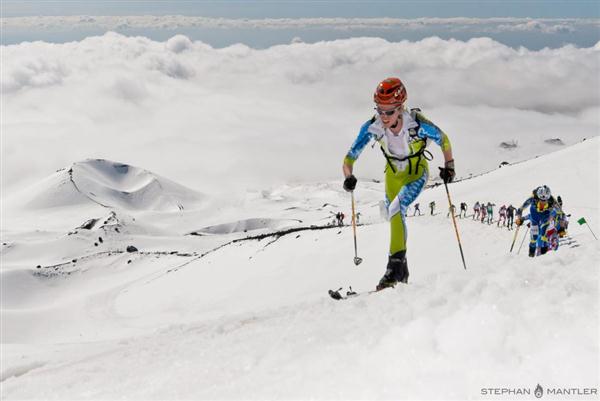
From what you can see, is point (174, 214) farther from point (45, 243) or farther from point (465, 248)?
point (465, 248)

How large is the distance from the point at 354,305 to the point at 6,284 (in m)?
65.8

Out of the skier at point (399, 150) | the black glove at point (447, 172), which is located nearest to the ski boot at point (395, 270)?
the skier at point (399, 150)

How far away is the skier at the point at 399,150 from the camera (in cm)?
981

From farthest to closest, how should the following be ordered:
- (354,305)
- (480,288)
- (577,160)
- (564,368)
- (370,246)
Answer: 1. (577,160)
2. (370,246)
3. (354,305)
4. (480,288)
5. (564,368)

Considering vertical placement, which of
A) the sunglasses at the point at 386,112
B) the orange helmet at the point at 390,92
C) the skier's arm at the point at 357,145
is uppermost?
the orange helmet at the point at 390,92

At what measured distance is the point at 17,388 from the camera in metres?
9.35

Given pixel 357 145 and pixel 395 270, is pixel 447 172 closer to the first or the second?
pixel 357 145

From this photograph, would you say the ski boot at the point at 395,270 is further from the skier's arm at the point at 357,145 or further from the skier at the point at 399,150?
the skier's arm at the point at 357,145

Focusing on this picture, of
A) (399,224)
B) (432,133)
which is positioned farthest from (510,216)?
(432,133)

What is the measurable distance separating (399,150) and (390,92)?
52.5 inches

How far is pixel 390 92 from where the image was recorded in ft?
31.7

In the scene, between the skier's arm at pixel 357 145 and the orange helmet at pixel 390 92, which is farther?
the skier's arm at pixel 357 145

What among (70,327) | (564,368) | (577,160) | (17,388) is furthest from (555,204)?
(70,327)

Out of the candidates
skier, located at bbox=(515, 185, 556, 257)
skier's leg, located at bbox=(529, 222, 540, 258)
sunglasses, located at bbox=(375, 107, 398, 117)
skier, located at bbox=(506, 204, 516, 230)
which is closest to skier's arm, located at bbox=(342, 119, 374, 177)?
sunglasses, located at bbox=(375, 107, 398, 117)
